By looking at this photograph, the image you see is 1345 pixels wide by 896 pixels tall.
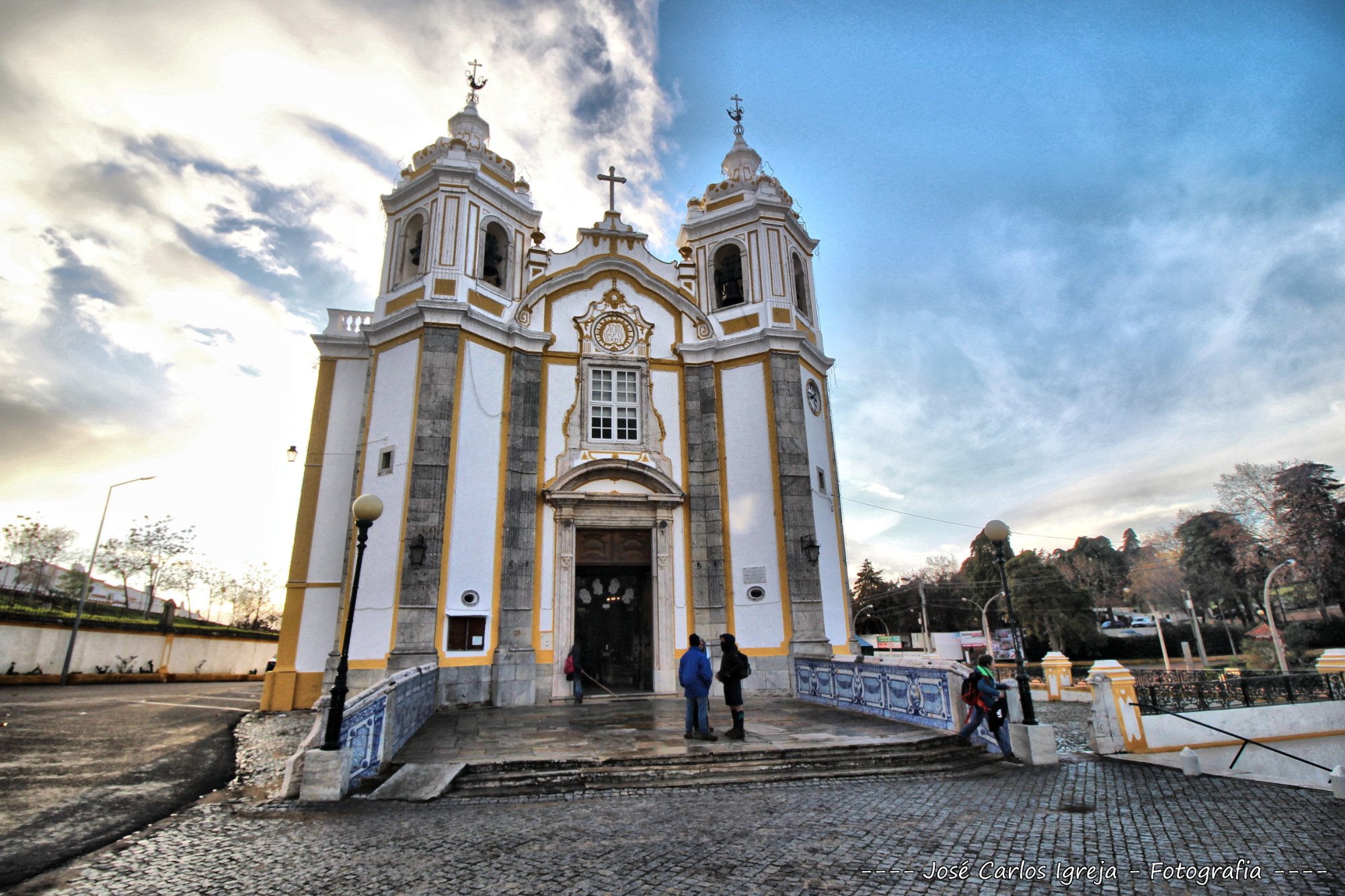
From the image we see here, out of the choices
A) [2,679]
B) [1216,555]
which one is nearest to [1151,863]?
[2,679]

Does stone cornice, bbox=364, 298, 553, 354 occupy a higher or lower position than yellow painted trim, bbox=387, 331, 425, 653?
higher

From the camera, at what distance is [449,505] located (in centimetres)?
1466

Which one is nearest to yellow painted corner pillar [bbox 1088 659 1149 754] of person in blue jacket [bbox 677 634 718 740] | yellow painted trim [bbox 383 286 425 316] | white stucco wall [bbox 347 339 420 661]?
person in blue jacket [bbox 677 634 718 740]

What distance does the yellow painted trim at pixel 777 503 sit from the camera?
15.6 metres

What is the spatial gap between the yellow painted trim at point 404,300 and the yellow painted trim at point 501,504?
98.4 inches

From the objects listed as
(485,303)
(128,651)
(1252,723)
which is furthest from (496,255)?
(128,651)

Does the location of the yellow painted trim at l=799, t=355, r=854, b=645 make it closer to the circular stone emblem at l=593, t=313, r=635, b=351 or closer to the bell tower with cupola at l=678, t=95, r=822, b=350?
the bell tower with cupola at l=678, t=95, r=822, b=350

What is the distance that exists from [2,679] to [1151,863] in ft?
99.1

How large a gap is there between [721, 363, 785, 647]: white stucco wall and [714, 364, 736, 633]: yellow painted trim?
39mm

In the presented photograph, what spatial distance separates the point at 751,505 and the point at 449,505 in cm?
715

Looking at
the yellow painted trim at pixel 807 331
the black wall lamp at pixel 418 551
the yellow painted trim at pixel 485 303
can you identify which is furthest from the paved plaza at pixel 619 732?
the yellow painted trim at pixel 807 331

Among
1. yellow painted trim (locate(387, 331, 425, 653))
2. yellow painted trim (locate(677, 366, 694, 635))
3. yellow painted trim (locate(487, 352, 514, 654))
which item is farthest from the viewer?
yellow painted trim (locate(677, 366, 694, 635))

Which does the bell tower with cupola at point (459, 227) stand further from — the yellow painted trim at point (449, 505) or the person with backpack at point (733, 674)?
the person with backpack at point (733, 674)

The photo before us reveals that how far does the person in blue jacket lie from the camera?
9336 millimetres
